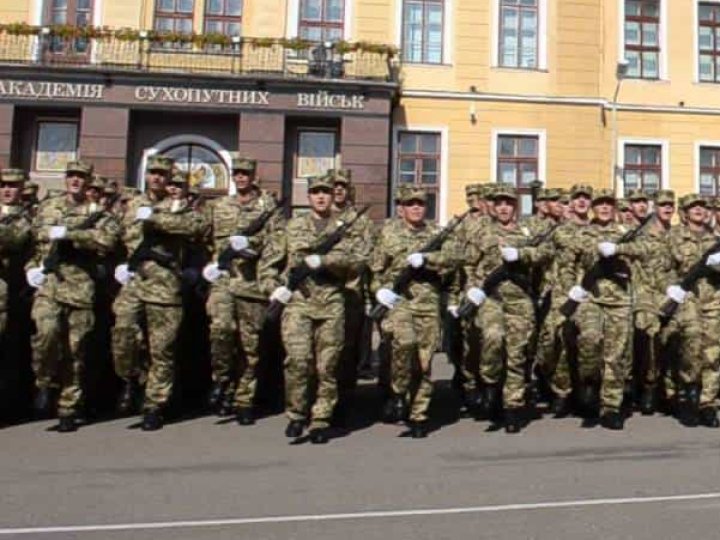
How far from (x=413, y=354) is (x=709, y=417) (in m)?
2.97

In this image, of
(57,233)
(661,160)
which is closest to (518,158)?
(661,160)

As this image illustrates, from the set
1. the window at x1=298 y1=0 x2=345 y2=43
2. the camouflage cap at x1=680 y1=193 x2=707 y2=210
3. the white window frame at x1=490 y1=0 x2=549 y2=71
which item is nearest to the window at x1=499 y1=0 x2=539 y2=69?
the white window frame at x1=490 y1=0 x2=549 y2=71

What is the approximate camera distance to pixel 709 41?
2286 centimetres

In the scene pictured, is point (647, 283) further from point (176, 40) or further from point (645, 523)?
point (176, 40)

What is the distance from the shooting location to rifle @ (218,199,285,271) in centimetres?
711

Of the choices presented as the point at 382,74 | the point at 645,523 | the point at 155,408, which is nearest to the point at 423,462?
the point at 645,523

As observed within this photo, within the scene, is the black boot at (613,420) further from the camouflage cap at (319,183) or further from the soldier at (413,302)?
the camouflage cap at (319,183)

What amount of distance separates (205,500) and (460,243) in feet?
11.0

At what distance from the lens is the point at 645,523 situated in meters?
Result: 4.50

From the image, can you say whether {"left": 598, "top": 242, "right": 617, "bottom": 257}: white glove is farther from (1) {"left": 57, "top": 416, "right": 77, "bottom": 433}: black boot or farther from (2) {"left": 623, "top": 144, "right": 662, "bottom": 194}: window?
(2) {"left": 623, "top": 144, "right": 662, "bottom": 194}: window

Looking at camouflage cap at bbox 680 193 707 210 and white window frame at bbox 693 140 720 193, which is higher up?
white window frame at bbox 693 140 720 193

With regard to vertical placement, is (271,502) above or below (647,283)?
below

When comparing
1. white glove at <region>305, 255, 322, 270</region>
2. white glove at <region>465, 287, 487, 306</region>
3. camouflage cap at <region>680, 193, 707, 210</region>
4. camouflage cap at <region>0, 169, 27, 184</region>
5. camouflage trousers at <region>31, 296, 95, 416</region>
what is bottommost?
camouflage trousers at <region>31, 296, 95, 416</region>

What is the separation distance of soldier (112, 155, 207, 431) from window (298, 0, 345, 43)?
14994 millimetres
